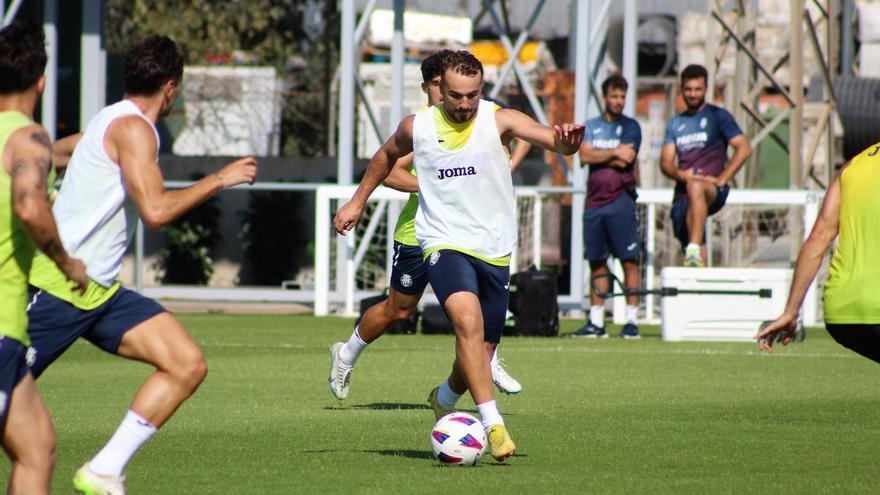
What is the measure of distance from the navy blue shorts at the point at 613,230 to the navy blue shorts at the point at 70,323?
10580 millimetres

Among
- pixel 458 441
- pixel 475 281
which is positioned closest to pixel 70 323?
pixel 458 441

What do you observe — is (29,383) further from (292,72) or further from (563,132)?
(292,72)

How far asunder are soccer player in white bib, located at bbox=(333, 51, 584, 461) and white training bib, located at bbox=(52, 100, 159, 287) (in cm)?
215

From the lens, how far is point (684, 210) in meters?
16.4

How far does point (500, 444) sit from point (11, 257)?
9.12ft

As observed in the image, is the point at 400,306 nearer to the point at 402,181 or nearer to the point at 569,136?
the point at 402,181

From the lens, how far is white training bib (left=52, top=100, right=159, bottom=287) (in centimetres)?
629

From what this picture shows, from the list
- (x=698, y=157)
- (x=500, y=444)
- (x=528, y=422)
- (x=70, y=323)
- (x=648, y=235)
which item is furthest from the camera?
(x=648, y=235)

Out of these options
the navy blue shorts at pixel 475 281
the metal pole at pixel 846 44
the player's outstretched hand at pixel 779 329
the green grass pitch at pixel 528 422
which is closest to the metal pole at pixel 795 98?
the metal pole at pixel 846 44

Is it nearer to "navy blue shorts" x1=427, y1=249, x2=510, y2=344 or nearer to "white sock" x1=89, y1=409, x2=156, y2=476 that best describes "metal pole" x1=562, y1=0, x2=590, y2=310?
"navy blue shorts" x1=427, y1=249, x2=510, y2=344

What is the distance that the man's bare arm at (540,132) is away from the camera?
793 cm

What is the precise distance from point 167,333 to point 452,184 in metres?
2.36

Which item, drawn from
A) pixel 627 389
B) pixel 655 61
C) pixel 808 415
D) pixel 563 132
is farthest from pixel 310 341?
pixel 655 61

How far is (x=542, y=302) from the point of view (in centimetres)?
1656
